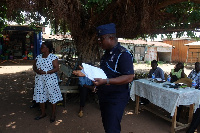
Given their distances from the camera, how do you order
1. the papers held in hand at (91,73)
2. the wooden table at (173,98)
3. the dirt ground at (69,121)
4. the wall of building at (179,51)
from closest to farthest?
the papers held in hand at (91,73)
the wooden table at (173,98)
the dirt ground at (69,121)
the wall of building at (179,51)

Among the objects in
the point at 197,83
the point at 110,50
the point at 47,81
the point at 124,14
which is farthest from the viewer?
the point at 124,14

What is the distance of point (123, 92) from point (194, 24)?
17.1ft

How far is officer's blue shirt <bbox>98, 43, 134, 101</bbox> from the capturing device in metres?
1.95

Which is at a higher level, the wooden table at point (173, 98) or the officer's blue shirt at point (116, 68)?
the officer's blue shirt at point (116, 68)

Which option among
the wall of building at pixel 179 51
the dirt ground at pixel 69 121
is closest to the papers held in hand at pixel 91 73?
the dirt ground at pixel 69 121

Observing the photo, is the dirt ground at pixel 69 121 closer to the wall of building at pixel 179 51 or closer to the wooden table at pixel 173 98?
the wooden table at pixel 173 98

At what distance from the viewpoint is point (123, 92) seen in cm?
214

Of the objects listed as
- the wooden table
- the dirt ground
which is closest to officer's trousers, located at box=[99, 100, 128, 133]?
the dirt ground

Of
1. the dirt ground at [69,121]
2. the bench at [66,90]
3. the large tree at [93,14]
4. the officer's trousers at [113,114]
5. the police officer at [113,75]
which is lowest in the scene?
the dirt ground at [69,121]

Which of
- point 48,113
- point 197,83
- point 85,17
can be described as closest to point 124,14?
point 85,17

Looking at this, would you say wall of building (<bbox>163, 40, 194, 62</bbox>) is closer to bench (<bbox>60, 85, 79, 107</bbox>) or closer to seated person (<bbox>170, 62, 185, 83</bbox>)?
seated person (<bbox>170, 62, 185, 83</bbox>)

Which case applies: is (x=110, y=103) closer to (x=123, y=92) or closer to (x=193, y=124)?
(x=123, y=92)

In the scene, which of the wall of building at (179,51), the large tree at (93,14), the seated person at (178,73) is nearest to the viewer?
the large tree at (93,14)

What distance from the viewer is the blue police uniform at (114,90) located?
6.51 ft
